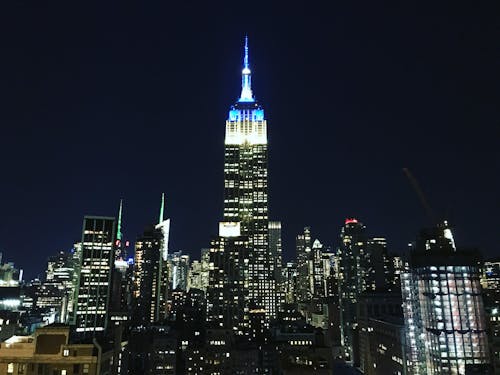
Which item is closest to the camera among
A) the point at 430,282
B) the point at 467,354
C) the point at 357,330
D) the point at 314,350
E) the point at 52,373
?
the point at 52,373

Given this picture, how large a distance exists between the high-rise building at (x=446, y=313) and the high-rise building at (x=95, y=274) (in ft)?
376

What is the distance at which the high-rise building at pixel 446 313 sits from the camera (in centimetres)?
8438

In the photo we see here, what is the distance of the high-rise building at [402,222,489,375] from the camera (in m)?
84.4

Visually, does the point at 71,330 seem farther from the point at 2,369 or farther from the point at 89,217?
the point at 89,217

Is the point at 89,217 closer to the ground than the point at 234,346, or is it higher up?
higher up

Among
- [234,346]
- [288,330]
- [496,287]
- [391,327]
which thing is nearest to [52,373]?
[234,346]

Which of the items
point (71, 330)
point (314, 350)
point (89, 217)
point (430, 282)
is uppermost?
point (89, 217)

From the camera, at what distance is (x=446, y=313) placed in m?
86.8

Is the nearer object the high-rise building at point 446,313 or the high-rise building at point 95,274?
the high-rise building at point 446,313

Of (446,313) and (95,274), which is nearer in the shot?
(446,313)

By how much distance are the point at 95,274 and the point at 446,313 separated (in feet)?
410

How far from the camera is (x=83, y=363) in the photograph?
164ft

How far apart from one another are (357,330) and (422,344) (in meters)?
72.9

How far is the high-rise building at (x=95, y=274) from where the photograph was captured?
160 m
